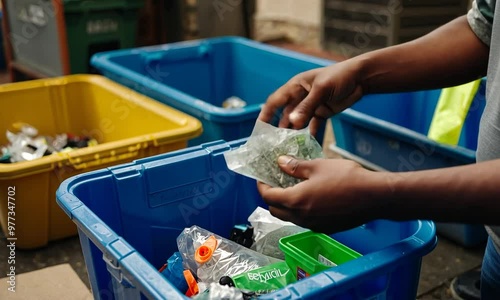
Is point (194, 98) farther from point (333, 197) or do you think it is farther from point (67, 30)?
point (333, 197)

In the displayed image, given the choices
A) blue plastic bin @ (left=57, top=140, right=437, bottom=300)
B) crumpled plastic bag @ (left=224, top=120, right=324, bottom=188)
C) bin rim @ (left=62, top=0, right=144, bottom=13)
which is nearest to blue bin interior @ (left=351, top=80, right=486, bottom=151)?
blue plastic bin @ (left=57, top=140, right=437, bottom=300)

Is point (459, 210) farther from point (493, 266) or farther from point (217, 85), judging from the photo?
point (217, 85)

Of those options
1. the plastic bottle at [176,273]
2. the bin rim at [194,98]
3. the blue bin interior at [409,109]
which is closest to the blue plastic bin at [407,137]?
the blue bin interior at [409,109]

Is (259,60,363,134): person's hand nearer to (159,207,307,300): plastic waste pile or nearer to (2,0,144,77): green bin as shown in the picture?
(159,207,307,300): plastic waste pile

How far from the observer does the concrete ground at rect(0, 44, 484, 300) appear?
1.27m

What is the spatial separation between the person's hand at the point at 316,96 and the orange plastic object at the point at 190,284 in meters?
0.28

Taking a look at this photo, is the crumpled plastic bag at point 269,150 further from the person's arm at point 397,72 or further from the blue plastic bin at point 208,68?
the blue plastic bin at point 208,68

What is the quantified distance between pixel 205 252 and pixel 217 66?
53.9 inches

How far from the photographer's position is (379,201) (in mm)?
Result: 599

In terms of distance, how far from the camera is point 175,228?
1025mm

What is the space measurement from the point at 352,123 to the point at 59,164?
2.87 feet

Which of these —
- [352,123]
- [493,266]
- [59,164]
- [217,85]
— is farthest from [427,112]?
[59,164]

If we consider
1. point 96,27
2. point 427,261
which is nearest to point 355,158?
point 427,261

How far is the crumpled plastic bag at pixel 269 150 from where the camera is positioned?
0.82 metres
